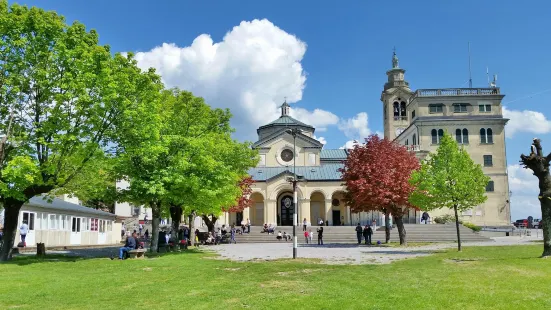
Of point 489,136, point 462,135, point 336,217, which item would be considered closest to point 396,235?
point 336,217

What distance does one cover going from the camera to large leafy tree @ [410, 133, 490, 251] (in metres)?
25.1

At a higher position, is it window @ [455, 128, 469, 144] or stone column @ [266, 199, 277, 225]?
window @ [455, 128, 469, 144]

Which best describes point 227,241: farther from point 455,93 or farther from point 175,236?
point 455,93

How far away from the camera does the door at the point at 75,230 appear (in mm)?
36438

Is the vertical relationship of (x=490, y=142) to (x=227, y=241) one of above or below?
above

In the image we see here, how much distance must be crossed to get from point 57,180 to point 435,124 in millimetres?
50515

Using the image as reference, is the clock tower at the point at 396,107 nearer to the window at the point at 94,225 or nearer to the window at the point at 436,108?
the window at the point at 436,108

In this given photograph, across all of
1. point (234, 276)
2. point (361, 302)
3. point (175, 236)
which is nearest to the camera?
point (361, 302)

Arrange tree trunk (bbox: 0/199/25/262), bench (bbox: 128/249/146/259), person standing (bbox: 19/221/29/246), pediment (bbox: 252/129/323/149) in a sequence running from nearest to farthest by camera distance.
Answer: tree trunk (bbox: 0/199/25/262)
bench (bbox: 128/249/146/259)
person standing (bbox: 19/221/29/246)
pediment (bbox: 252/129/323/149)

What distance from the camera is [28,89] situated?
20.5 metres

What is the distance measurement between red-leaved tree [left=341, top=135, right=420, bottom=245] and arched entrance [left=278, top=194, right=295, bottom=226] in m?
25.0

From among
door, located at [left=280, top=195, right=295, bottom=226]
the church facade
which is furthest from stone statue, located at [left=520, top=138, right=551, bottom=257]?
door, located at [left=280, top=195, right=295, bottom=226]

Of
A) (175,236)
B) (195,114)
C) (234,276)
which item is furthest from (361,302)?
(175,236)

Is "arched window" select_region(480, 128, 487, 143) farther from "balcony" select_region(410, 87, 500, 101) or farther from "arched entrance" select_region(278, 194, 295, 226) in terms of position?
"arched entrance" select_region(278, 194, 295, 226)
